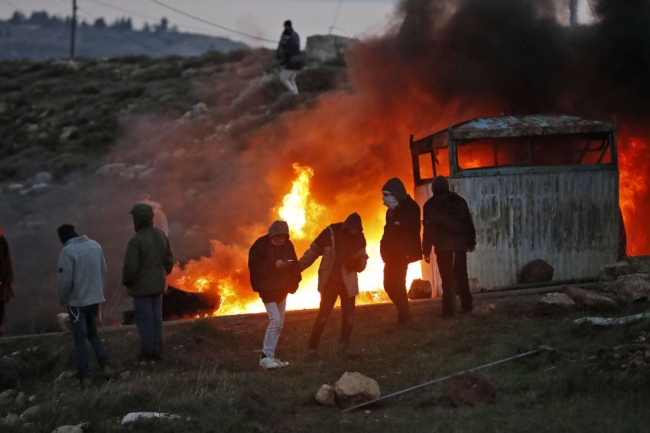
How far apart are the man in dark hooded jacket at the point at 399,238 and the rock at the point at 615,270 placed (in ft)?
12.2

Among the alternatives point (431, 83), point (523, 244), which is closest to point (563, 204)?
point (523, 244)

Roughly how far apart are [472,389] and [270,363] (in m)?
2.82

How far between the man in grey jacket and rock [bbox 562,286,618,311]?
618 cm

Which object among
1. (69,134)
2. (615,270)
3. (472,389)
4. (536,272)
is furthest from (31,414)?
(69,134)

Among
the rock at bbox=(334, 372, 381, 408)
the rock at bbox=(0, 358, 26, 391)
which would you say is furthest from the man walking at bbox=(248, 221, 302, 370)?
the rock at bbox=(0, 358, 26, 391)

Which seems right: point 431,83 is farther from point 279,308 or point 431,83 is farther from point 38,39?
point 38,39

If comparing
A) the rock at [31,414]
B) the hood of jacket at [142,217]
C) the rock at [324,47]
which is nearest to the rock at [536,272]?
the hood of jacket at [142,217]

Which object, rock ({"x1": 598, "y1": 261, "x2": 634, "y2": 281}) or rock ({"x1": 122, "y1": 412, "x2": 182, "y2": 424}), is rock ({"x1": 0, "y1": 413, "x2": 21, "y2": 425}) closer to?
rock ({"x1": 122, "y1": 412, "x2": 182, "y2": 424})

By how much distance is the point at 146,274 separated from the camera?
993 cm

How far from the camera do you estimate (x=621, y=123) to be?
16.7 m

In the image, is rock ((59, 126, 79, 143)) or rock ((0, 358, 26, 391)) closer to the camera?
rock ((0, 358, 26, 391))

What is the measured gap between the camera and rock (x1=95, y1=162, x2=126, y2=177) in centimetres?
2830

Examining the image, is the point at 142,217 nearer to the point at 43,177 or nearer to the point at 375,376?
the point at 375,376

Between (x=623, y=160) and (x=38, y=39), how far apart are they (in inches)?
6136
